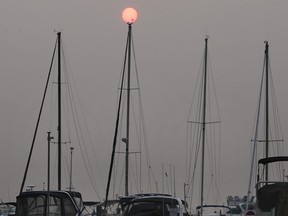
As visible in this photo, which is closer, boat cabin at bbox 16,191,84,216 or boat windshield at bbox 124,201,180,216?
boat windshield at bbox 124,201,180,216

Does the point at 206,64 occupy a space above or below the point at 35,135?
above

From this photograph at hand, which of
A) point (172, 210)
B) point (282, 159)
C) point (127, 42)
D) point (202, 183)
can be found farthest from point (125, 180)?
point (282, 159)

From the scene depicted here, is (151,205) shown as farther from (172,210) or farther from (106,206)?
(106,206)

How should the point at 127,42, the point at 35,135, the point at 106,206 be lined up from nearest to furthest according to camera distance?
the point at 106,206 < the point at 35,135 < the point at 127,42

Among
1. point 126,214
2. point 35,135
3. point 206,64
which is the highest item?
point 206,64

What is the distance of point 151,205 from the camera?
92.6 ft

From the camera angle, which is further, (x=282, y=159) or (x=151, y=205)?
(x=151, y=205)

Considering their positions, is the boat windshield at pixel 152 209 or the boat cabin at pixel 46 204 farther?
the boat cabin at pixel 46 204

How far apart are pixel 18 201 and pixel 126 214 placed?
14.5 feet

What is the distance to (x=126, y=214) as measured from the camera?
28453 millimetres

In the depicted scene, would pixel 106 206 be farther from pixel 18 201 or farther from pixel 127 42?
pixel 127 42

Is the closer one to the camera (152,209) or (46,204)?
(152,209)

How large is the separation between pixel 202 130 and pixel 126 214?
65.5 ft

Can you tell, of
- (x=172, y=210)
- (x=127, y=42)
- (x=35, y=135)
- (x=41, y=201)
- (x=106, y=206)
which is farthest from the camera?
(x=127, y=42)
